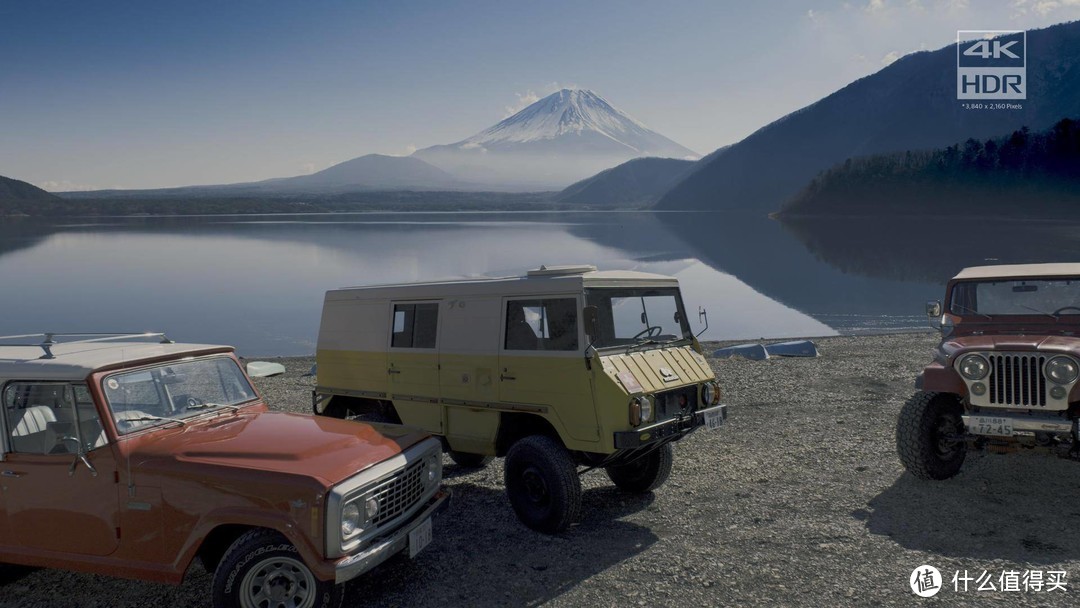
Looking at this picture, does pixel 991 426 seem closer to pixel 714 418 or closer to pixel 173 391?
pixel 714 418

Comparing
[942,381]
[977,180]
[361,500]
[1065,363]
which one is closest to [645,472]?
[942,381]

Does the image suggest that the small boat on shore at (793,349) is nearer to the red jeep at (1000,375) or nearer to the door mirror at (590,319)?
the red jeep at (1000,375)

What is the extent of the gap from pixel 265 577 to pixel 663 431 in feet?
12.7

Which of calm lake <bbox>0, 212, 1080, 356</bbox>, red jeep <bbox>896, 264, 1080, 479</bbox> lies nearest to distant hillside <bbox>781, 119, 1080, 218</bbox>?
calm lake <bbox>0, 212, 1080, 356</bbox>

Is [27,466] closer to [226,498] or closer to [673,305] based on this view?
[226,498]

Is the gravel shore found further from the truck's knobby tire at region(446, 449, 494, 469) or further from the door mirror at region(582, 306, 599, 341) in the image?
the door mirror at region(582, 306, 599, 341)

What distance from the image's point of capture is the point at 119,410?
5730 mm

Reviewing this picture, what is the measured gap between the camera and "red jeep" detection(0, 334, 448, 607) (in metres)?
5.15

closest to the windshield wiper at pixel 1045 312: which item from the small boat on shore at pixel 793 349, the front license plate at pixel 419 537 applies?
the front license plate at pixel 419 537

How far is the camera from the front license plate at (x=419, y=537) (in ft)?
18.9

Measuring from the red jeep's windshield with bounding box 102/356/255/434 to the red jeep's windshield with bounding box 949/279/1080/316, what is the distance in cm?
907

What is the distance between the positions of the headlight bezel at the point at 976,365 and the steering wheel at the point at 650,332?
3315mm

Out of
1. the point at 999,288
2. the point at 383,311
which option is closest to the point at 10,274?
the point at 383,311

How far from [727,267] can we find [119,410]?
6562 cm
